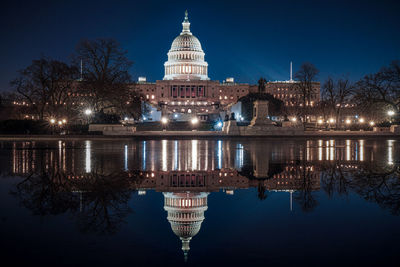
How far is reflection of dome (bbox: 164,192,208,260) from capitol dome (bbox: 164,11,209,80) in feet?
428

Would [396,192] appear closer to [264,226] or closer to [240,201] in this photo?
[240,201]

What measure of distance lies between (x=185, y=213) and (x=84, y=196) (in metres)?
2.77

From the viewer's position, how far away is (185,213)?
7.25 m

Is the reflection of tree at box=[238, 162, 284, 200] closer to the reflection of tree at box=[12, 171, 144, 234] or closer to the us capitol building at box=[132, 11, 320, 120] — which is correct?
the reflection of tree at box=[12, 171, 144, 234]

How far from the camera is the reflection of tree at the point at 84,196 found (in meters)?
7.02

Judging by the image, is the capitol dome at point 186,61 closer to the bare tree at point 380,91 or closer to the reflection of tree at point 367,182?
the bare tree at point 380,91

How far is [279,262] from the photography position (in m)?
5.02

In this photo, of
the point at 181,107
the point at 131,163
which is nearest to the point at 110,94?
the point at 131,163

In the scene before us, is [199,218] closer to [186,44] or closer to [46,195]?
[46,195]

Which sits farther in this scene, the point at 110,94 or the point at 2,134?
the point at 110,94

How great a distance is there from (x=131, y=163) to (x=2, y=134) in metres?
31.8

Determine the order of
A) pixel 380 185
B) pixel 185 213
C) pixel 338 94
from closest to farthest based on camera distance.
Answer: pixel 185 213
pixel 380 185
pixel 338 94

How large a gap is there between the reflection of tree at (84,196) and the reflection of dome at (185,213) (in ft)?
2.86

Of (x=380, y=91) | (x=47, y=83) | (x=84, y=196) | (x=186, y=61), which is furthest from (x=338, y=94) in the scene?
(x=186, y=61)
